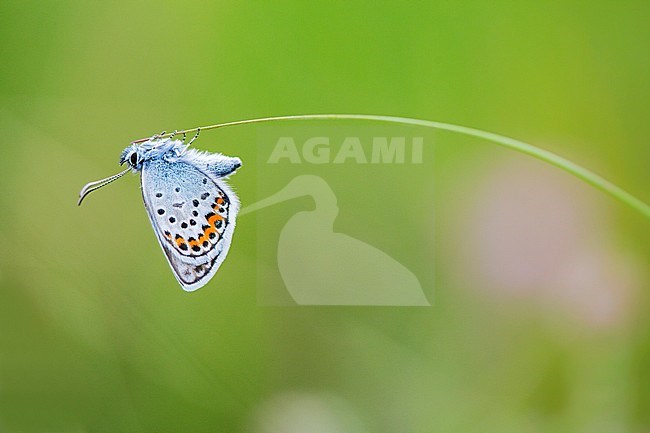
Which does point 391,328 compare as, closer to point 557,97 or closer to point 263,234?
point 263,234

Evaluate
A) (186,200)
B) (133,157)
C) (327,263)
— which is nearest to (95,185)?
(133,157)

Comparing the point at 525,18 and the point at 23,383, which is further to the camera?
the point at 23,383

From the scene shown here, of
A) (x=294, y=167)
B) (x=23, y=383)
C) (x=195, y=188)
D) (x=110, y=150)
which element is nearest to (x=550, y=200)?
(x=294, y=167)

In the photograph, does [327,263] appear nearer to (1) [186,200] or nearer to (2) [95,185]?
(1) [186,200]

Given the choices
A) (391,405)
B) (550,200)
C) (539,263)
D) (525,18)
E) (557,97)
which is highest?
(525,18)

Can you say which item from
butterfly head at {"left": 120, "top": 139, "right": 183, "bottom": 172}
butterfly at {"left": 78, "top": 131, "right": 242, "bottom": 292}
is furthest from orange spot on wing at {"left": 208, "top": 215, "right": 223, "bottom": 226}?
butterfly head at {"left": 120, "top": 139, "right": 183, "bottom": 172}

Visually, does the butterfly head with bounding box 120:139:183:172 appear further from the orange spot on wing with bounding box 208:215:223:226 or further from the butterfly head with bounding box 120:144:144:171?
the orange spot on wing with bounding box 208:215:223:226

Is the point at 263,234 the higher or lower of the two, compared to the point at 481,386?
higher

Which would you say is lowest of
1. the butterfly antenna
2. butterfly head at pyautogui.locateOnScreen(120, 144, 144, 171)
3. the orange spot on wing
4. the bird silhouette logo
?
the bird silhouette logo
